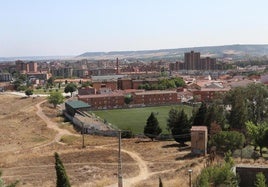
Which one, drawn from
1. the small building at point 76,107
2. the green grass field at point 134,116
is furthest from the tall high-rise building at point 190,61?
the small building at point 76,107

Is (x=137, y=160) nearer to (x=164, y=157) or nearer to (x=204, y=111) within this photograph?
(x=164, y=157)

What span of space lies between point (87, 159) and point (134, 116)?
28.8 m

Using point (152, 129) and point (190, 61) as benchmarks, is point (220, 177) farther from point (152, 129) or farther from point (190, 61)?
point (190, 61)

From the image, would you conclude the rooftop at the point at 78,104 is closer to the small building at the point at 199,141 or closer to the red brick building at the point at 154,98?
the red brick building at the point at 154,98

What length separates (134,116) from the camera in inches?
2350

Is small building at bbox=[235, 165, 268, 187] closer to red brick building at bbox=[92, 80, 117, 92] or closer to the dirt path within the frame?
the dirt path

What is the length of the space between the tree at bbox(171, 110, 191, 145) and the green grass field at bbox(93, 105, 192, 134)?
8.21 metres

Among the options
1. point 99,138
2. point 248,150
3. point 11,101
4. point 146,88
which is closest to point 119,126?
point 99,138

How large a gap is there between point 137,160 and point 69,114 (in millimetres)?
31308

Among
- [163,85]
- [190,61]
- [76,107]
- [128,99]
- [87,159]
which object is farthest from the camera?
[190,61]

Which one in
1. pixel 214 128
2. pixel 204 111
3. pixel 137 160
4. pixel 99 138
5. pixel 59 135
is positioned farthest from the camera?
pixel 59 135

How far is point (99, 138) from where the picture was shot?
42125 mm

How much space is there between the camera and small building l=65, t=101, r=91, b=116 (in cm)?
5894

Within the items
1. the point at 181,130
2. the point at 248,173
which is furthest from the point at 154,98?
the point at 248,173
